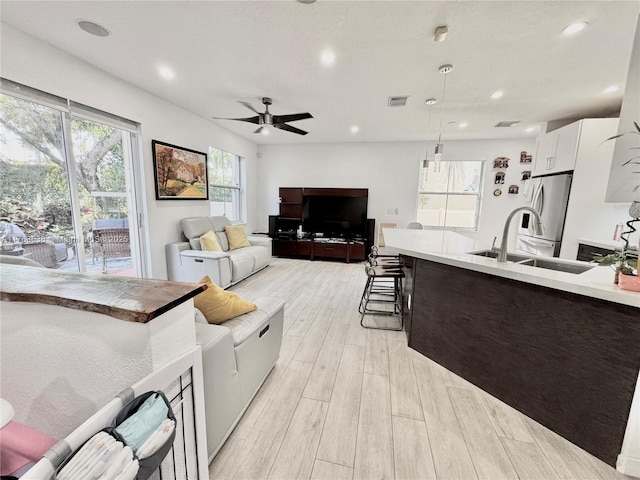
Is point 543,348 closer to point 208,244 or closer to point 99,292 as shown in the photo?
point 99,292

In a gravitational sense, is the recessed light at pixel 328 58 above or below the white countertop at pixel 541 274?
above

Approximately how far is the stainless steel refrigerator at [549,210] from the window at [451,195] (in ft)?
4.81

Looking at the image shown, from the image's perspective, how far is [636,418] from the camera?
133 centimetres

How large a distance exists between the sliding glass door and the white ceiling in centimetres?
66

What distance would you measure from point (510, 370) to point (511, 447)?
0.47 meters

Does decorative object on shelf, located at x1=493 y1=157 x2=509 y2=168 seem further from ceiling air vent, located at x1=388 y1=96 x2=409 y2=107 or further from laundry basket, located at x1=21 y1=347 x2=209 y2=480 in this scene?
laundry basket, located at x1=21 y1=347 x2=209 y2=480

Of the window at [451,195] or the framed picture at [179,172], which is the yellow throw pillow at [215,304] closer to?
the framed picture at [179,172]

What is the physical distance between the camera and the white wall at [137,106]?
2.21 meters

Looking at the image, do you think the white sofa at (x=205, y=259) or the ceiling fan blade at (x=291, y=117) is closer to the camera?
the ceiling fan blade at (x=291, y=117)

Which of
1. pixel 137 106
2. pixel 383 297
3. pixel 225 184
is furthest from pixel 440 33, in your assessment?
pixel 225 184

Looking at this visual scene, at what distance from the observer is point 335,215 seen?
241 inches

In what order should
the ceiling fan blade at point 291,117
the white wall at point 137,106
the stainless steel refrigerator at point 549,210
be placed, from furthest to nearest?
the stainless steel refrigerator at point 549,210, the ceiling fan blade at point 291,117, the white wall at point 137,106

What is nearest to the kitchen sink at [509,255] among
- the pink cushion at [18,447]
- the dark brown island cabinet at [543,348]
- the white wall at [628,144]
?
the dark brown island cabinet at [543,348]

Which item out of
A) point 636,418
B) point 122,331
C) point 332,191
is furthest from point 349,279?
point 122,331
